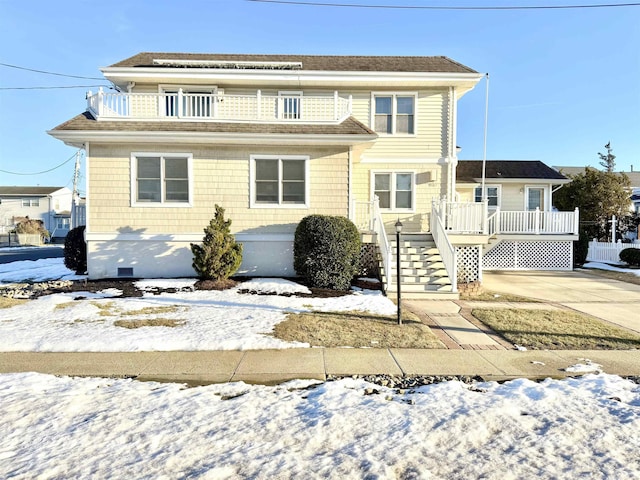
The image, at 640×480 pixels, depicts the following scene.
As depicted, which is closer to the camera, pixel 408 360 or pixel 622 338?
pixel 408 360

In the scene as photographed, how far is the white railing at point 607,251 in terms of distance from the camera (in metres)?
18.8

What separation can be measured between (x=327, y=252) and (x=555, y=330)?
520 cm

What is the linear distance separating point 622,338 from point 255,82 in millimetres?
12317

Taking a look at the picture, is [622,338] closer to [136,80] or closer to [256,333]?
[256,333]

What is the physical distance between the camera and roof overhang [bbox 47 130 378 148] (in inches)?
404

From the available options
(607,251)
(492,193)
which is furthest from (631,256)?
(492,193)

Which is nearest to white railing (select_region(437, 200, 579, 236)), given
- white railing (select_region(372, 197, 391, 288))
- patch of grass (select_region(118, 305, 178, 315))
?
white railing (select_region(372, 197, 391, 288))

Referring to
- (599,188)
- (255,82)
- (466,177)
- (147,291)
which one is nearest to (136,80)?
(255,82)

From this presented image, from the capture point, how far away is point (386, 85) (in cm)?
1349

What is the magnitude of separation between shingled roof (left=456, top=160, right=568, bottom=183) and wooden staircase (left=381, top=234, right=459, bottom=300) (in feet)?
28.2

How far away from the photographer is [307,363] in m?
4.93

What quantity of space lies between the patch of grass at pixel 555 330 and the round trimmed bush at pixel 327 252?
11.0 feet

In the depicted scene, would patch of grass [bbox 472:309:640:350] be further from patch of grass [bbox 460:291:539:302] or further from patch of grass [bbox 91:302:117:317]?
patch of grass [bbox 91:302:117:317]

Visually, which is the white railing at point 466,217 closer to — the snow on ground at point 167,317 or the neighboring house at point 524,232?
the neighboring house at point 524,232
